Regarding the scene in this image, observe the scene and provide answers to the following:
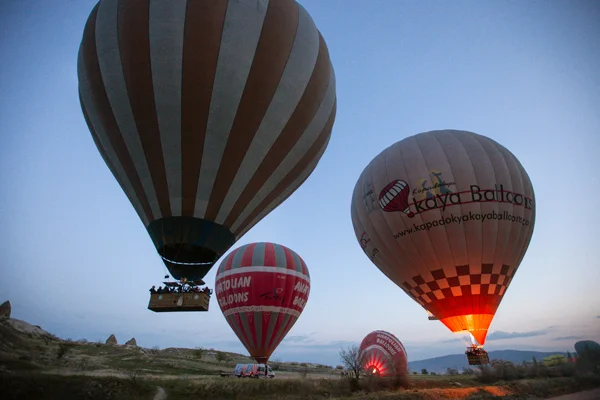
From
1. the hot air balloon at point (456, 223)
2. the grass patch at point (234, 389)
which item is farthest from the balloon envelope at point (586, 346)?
the hot air balloon at point (456, 223)

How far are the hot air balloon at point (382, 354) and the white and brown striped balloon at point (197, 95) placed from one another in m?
12.1

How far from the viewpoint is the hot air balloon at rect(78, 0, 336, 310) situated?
26.0 feet

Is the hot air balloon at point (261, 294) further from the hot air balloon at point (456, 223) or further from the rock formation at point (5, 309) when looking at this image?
the rock formation at point (5, 309)

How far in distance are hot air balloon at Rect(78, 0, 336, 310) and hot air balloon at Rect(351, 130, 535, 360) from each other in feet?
21.4

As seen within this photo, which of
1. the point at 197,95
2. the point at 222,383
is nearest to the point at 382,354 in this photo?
the point at 222,383

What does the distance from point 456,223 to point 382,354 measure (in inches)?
361

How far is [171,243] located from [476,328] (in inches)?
468

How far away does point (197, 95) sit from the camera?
26.2ft

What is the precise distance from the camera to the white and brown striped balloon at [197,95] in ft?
26.0

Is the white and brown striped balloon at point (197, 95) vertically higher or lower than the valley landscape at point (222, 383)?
higher

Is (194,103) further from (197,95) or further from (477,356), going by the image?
(477,356)

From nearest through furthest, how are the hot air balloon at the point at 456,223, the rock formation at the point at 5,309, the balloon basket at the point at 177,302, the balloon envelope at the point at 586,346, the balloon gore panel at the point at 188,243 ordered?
1. the balloon basket at the point at 177,302
2. the balloon gore panel at the point at 188,243
3. the hot air balloon at the point at 456,223
4. the balloon envelope at the point at 586,346
5. the rock formation at the point at 5,309

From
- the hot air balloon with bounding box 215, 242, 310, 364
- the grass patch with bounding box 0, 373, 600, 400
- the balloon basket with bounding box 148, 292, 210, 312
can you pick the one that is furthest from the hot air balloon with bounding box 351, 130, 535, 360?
the balloon basket with bounding box 148, 292, 210, 312

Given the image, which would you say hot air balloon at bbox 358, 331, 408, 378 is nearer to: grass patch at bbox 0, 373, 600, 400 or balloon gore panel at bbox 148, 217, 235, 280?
grass patch at bbox 0, 373, 600, 400
